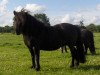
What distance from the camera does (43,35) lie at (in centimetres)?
1291

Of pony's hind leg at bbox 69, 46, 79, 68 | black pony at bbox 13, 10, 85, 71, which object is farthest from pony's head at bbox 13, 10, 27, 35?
pony's hind leg at bbox 69, 46, 79, 68

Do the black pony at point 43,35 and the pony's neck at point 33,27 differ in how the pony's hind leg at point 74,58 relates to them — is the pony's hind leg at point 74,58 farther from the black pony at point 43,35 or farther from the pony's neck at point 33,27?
the pony's neck at point 33,27

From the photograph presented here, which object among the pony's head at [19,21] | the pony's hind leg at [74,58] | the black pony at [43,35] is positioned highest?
the pony's head at [19,21]

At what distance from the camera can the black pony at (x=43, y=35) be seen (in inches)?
483

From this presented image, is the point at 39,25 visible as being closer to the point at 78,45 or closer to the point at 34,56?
the point at 34,56

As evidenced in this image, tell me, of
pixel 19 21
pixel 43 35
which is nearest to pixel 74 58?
pixel 43 35

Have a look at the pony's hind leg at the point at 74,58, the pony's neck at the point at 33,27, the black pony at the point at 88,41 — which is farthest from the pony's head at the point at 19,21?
the black pony at the point at 88,41

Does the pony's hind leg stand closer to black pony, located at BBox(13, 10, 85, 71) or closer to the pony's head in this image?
black pony, located at BBox(13, 10, 85, 71)

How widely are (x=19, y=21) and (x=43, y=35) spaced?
4.67ft

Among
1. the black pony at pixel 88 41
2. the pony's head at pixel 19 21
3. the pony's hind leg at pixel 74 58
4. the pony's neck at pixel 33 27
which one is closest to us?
the pony's head at pixel 19 21

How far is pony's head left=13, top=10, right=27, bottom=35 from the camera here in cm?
1198

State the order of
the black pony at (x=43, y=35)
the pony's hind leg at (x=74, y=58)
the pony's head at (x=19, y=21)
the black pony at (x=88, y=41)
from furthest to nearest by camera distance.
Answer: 1. the black pony at (x=88, y=41)
2. the pony's hind leg at (x=74, y=58)
3. the black pony at (x=43, y=35)
4. the pony's head at (x=19, y=21)

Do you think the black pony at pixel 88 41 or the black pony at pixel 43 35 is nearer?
the black pony at pixel 43 35

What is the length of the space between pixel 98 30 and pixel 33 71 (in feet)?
277
